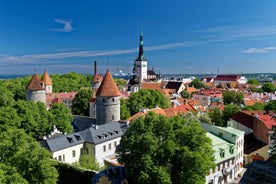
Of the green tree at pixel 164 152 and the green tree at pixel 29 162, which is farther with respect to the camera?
the green tree at pixel 164 152

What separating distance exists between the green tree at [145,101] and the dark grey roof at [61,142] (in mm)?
16517

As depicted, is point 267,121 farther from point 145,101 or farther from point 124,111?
point 124,111

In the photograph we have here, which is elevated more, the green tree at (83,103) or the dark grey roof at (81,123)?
the green tree at (83,103)

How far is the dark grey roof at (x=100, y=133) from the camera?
99.2ft

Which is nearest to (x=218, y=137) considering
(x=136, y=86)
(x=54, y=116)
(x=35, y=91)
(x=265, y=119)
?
(x=265, y=119)

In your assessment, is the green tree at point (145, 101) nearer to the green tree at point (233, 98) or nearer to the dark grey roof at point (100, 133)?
the dark grey roof at point (100, 133)

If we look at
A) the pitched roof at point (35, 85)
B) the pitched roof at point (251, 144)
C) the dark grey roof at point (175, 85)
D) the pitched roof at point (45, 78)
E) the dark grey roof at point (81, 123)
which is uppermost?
the pitched roof at point (45, 78)

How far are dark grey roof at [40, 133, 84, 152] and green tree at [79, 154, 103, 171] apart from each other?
Result: 5.53 feet

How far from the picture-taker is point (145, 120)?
20312 mm

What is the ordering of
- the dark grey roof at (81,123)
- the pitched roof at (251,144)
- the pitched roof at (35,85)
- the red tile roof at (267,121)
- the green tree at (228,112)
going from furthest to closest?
the pitched roof at (35,85)
the green tree at (228,112)
the dark grey roof at (81,123)
the red tile roof at (267,121)
the pitched roof at (251,144)

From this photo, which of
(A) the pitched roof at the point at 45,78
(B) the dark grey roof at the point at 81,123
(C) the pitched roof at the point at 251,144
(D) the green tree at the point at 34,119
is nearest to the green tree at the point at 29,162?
(D) the green tree at the point at 34,119

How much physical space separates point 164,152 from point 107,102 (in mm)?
19926

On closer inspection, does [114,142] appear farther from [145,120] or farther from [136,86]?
[136,86]

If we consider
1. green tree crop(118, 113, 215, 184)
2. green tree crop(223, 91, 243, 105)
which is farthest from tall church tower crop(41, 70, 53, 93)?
green tree crop(118, 113, 215, 184)
